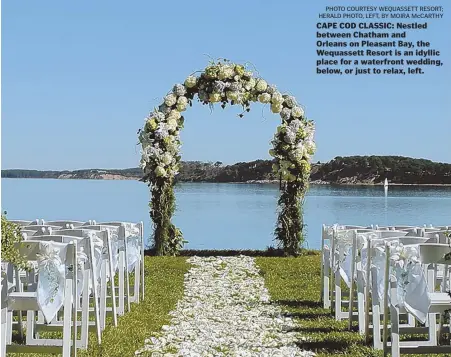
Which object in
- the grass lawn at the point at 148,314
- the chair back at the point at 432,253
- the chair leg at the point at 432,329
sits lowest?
A: the grass lawn at the point at 148,314

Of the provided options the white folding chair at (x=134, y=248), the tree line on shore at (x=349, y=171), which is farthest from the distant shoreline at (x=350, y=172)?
the white folding chair at (x=134, y=248)

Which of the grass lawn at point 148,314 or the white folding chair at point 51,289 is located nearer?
the white folding chair at point 51,289

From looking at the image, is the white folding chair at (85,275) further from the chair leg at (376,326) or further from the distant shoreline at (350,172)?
the distant shoreline at (350,172)

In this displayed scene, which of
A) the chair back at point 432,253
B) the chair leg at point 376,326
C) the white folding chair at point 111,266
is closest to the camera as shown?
the chair back at point 432,253

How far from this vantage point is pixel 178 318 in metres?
7.57

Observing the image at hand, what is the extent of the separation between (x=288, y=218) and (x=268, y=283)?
331cm

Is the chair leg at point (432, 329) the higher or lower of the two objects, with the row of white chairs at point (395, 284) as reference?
lower

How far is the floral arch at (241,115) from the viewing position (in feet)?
42.9

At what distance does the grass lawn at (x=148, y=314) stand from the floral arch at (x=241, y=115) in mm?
1283

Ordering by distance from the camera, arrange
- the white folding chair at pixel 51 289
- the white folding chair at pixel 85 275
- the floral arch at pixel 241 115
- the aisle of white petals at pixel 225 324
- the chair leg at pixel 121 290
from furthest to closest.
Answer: the floral arch at pixel 241 115 → the chair leg at pixel 121 290 → the aisle of white petals at pixel 225 324 → the white folding chair at pixel 85 275 → the white folding chair at pixel 51 289

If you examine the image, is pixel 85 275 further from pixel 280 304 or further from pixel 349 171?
pixel 349 171

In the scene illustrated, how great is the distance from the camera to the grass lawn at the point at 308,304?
20.5 ft

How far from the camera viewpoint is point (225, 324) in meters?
7.25

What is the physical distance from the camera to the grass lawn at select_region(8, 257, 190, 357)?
6211 mm
